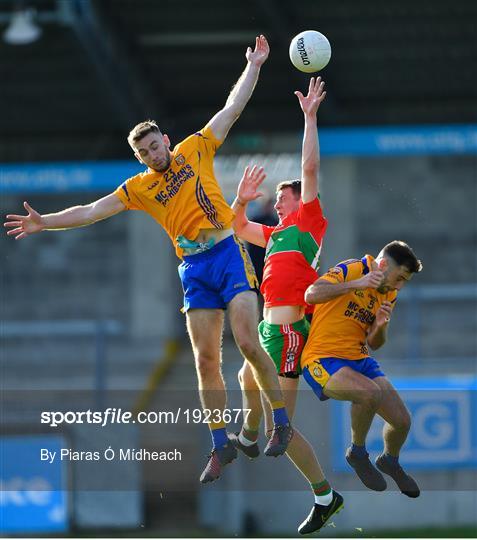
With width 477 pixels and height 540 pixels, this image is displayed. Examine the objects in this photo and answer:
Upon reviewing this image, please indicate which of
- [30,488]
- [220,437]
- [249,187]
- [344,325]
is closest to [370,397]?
[344,325]

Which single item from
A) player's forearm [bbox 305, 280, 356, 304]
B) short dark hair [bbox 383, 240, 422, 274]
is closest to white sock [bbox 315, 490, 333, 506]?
player's forearm [bbox 305, 280, 356, 304]

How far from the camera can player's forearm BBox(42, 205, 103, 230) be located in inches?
402

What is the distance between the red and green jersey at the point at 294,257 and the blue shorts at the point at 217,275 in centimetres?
29

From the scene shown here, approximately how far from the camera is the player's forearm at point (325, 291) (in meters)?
9.86

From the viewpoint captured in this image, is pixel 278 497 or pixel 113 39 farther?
pixel 113 39

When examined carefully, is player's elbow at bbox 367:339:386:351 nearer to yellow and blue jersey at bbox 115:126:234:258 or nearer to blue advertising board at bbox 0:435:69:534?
yellow and blue jersey at bbox 115:126:234:258

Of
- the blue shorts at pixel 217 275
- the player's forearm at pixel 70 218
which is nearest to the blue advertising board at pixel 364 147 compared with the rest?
the player's forearm at pixel 70 218

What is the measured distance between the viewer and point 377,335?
10.1 meters

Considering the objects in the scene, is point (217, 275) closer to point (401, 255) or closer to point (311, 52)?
point (401, 255)

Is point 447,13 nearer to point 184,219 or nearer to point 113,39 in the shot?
point 113,39

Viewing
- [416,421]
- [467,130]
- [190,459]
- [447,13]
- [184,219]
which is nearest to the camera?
[184,219]

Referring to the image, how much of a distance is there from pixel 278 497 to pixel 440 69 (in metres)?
6.71

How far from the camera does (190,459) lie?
17.5 m

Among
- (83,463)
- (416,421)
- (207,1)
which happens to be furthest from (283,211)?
(207,1)
